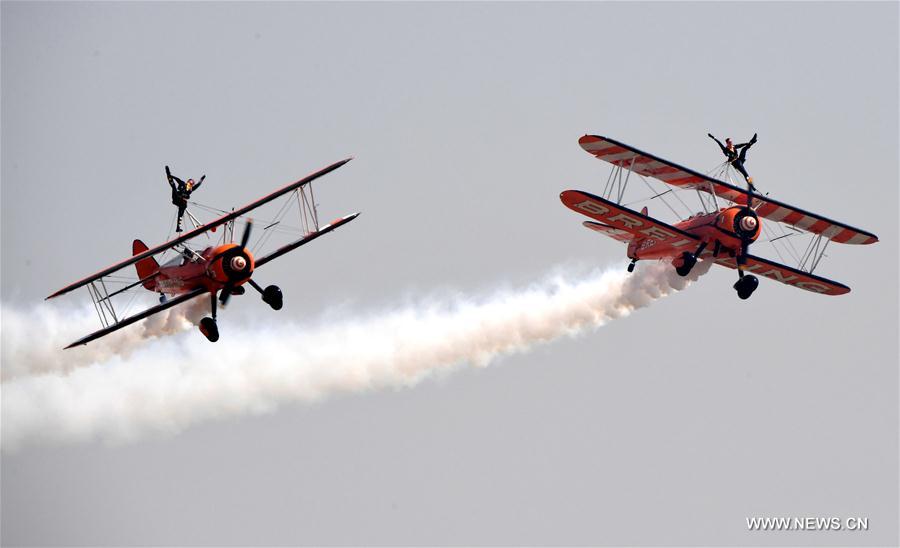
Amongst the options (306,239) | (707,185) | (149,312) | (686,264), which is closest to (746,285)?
(686,264)

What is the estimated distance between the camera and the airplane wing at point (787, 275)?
33688 mm

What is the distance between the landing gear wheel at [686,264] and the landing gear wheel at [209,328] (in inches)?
455

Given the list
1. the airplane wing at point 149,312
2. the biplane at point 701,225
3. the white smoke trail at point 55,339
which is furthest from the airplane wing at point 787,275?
the white smoke trail at point 55,339

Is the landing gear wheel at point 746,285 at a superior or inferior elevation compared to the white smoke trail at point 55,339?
inferior

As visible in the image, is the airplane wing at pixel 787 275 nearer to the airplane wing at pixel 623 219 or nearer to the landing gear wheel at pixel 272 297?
the airplane wing at pixel 623 219

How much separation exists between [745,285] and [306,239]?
11054 mm

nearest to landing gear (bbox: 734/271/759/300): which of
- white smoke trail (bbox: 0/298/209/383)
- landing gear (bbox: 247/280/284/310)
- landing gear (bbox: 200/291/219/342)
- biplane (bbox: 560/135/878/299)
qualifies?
biplane (bbox: 560/135/878/299)

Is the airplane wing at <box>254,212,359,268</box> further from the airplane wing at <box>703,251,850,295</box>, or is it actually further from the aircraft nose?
the airplane wing at <box>703,251,850,295</box>

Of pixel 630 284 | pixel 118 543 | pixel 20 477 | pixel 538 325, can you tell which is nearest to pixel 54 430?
pixel 538 325

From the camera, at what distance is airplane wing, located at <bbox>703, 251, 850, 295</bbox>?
33688 mm

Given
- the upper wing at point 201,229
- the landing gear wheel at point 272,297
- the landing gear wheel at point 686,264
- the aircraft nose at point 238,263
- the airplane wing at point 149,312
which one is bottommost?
the landing gear wheel at point 686,264

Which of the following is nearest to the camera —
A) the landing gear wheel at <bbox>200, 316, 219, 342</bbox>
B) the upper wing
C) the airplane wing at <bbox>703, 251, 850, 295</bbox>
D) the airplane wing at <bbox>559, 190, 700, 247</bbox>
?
the landing gear wheel at <bbox>200, 316, 219, 342</bbox>

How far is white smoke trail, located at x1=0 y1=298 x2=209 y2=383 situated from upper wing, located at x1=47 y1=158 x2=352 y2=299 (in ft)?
8.86

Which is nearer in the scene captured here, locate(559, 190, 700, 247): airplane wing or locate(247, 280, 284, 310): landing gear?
locate(247, 280, 284, 310): landing gear
